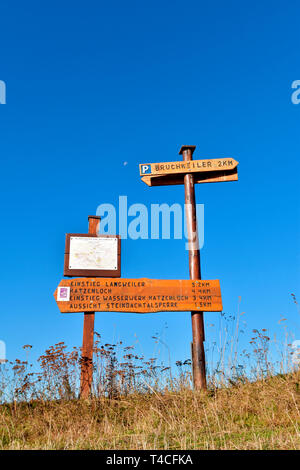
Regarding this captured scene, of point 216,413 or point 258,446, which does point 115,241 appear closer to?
point 216,413

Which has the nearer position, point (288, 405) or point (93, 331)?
point (288, 405)

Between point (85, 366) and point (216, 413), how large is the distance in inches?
122

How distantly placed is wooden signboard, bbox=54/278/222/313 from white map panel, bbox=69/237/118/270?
57 cm

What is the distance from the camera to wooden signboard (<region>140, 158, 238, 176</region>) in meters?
9.49

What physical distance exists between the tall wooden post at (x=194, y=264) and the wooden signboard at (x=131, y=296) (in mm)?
379

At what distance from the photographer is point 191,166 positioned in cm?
953

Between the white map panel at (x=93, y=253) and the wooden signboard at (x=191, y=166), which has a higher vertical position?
the wooden signboard at (x=191, y=166)

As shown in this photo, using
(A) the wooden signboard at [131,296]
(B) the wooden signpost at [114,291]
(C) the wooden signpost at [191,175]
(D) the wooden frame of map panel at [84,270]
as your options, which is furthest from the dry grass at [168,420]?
(C) the wooden signpost at [191,175]

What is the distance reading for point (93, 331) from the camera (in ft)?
27.3

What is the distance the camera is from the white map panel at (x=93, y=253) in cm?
888

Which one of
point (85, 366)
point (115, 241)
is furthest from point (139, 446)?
point (115, 241)

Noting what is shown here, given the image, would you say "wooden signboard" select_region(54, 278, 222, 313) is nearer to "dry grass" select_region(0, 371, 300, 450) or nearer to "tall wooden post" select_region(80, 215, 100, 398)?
"tall wooden post" select_region(80, 215, 100, 398)

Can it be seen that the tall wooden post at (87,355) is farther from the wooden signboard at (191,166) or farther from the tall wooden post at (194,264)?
the wooden signboard at (191,166)
